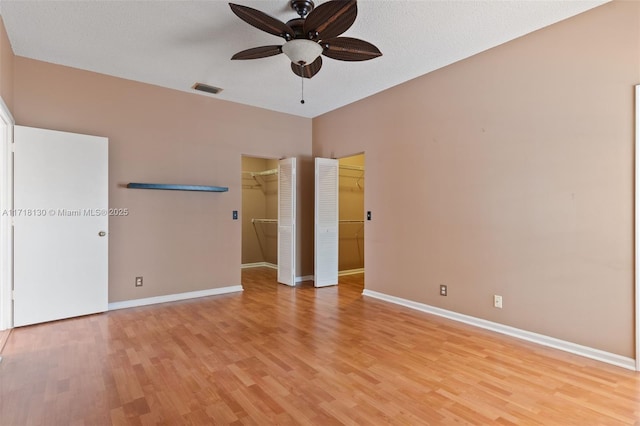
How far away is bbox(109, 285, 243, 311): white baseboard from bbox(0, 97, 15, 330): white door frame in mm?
983

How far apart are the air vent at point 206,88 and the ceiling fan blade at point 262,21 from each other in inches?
89.3

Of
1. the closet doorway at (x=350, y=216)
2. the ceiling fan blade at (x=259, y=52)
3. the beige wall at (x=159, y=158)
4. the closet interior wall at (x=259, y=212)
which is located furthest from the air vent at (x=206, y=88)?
the closet doorway at (x=350, y=216)

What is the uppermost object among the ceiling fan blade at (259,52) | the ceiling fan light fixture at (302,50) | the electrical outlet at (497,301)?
the ceiling fan blade at (259,52)

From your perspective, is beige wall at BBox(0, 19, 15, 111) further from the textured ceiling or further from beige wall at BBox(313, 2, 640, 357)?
beige wall at BBox(313, 2, 640, 357)

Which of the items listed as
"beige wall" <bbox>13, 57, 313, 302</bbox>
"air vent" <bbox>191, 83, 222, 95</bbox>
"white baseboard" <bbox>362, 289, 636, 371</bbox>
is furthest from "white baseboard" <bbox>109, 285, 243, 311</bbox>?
"air vent" <bbox>191, 83, 222, 95</bbox>

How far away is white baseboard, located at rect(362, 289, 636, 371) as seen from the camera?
8.87 feet

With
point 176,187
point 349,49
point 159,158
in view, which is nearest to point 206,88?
point 159,158

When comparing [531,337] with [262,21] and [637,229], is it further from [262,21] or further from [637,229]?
[262,21]

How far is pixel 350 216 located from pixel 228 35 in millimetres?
4313

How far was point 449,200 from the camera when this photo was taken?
3957 millimetres

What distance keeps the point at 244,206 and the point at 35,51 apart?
14.3ft

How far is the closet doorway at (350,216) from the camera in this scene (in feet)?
22.1

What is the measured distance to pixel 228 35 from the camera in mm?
3279

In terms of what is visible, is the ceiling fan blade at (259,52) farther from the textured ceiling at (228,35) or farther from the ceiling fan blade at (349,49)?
the ceiling fan blade at (349,49)
